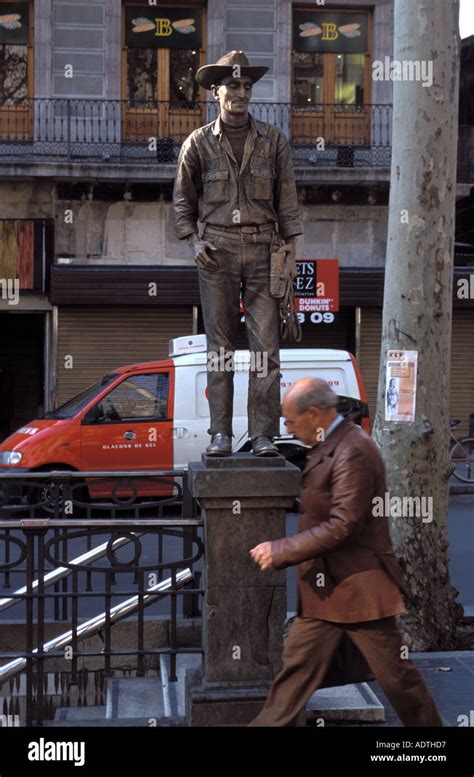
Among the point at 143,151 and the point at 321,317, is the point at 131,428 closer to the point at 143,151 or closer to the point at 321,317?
the point at 321,317

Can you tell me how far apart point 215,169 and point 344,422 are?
6.17ft

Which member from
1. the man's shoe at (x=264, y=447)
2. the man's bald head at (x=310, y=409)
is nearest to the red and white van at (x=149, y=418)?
the man's shoe at (x=264, y=447)

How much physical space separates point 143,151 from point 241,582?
56.3ft

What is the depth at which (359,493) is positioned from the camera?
4363mm

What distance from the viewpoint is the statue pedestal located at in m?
5.30

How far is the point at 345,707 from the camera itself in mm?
5570

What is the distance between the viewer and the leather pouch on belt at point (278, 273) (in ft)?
19.0

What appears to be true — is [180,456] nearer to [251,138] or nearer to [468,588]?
[468,588]

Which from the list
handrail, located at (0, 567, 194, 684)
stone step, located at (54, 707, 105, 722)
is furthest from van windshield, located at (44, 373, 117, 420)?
stone step, located at (54, 707, 105, 722)

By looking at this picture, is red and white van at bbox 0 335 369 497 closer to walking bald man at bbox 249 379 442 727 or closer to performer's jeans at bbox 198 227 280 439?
performer's jeans at bbox 198 227 280 439

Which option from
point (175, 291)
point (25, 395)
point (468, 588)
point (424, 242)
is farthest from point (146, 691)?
point (25, 395)

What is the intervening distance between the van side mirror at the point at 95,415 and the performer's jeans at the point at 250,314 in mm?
8492

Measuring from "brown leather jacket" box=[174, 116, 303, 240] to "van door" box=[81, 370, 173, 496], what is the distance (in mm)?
8473

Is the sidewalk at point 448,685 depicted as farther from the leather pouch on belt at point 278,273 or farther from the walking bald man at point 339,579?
the leather pouch on belt at point 278,273
